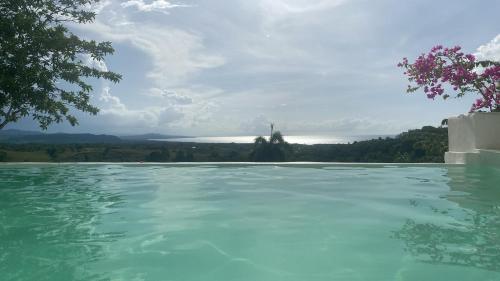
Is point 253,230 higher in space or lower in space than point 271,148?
lower

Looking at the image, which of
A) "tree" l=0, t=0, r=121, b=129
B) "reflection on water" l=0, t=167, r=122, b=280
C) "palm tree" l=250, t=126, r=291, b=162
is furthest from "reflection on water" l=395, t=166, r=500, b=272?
"palm tree" l=250, t=126, r=291, b=162

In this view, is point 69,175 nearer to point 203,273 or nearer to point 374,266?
point 203,273

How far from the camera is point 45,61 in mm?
9727

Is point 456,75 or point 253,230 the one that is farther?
point 456,75

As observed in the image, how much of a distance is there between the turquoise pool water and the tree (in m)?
2.78

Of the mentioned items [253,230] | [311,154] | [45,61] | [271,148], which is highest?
[45,61]

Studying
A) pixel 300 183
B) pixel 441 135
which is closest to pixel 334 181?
pixel 300 183

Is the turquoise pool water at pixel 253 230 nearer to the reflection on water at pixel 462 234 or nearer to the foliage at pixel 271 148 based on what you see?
the reflection on water at pixel 462 234

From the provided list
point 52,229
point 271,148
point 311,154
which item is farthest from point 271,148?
point 52,229

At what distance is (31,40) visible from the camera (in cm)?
928

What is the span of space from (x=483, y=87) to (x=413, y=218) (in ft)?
26.7

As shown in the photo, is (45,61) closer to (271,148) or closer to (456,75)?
(456,75)

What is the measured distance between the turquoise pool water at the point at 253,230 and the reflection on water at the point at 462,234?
1 cm

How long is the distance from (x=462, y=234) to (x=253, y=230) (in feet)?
6.49
